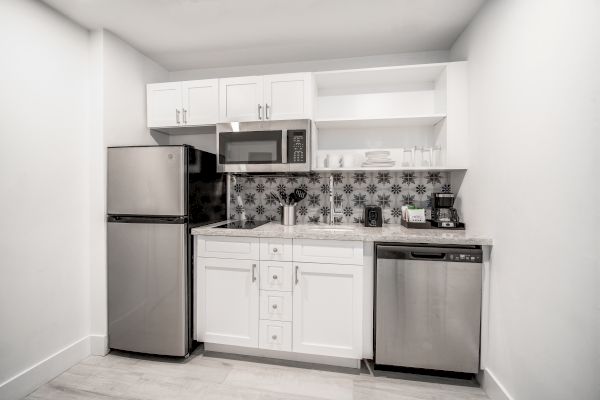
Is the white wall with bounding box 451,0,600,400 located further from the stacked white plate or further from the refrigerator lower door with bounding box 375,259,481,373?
the stacked white plate

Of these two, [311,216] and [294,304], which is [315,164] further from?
[294,304]

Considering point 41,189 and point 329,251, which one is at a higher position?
point 41,189

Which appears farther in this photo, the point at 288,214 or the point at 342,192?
the point at 342,192

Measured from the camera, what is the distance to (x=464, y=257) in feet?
5.56

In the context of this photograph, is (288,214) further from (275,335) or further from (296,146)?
(275,335)

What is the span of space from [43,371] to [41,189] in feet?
3.78

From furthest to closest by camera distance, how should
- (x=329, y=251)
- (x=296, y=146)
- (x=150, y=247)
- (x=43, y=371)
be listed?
(x=296, y=146)
(x=150, y=247)
(x=329, y=251)
(x=43, y=371)

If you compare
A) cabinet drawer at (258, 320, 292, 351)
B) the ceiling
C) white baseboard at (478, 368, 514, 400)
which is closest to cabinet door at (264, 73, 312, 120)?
the ceiling

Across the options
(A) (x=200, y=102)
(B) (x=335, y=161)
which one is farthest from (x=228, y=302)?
(A) (x=200, y=102)

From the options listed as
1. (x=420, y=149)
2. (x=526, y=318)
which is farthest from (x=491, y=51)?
(x=526, y=318)

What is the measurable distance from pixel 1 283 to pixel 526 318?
9.19 feet

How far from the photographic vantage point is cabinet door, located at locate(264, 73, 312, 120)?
2156mm

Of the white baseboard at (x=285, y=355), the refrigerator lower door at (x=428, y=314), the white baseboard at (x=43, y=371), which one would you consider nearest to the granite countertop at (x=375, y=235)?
the refrigerator lower door at (x=428, y=314)

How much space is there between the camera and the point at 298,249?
190 centimetres
